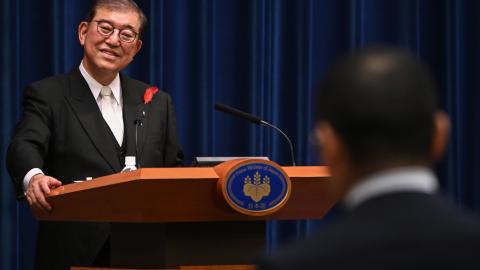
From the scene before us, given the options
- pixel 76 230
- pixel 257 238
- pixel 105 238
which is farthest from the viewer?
pixel 76 230

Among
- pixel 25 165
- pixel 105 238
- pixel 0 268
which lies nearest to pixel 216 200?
pixel 105 238

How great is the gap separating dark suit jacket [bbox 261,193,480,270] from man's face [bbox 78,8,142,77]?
2412mm

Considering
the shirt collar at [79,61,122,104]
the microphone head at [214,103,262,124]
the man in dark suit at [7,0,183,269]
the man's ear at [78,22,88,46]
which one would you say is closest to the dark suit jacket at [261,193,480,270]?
the microphone head at [214,103,262,124]

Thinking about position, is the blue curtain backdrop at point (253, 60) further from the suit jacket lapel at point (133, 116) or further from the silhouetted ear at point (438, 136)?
the silhouetted ear at point (438, 136)

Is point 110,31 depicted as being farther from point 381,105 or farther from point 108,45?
point 381,105

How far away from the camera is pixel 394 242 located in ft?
3.01

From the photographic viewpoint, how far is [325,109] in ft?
3.25

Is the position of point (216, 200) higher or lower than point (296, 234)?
higher

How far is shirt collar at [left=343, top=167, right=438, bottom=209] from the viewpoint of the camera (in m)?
0.96

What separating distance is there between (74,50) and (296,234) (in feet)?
5.02

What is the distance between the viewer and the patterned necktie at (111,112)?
3.21 m

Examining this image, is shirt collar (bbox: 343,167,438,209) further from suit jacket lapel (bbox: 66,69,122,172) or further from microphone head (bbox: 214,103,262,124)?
suit jacket lapel (bbox: 66,69,122,172)

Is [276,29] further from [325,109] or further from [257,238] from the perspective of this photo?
[325,109]

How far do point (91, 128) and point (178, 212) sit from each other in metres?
1.12
